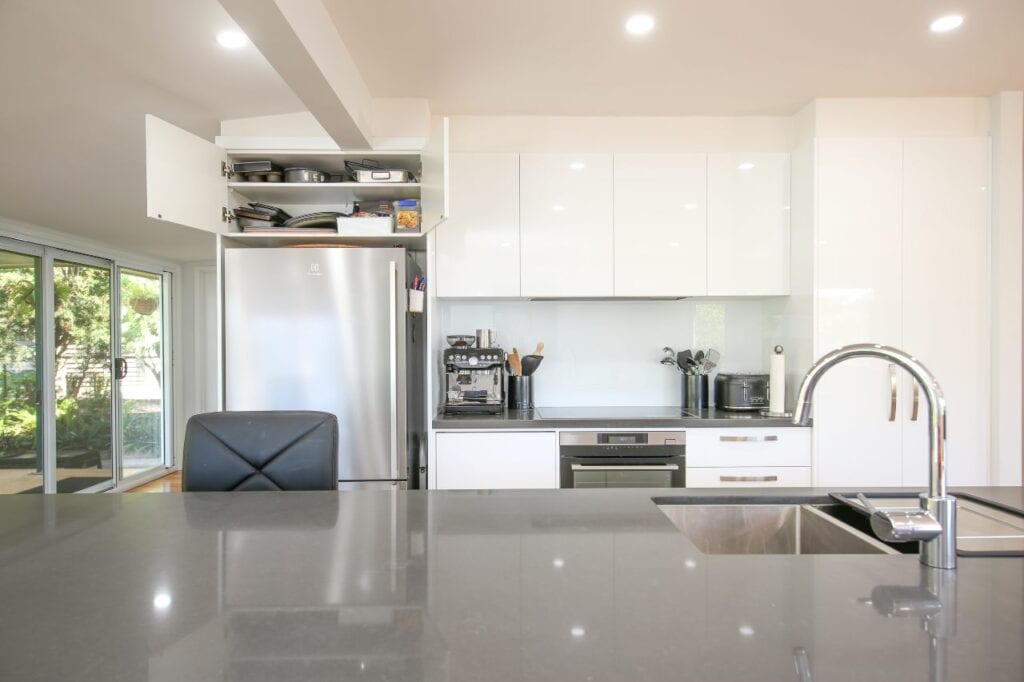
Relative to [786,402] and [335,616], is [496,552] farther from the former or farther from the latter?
[786,402]

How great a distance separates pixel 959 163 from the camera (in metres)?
2.69

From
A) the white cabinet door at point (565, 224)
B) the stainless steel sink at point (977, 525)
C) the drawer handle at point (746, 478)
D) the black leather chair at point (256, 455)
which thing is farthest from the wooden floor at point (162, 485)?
the stainless steel sink at point (977, 525)

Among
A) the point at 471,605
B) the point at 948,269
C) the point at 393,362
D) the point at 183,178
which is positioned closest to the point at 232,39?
the point at 183,178

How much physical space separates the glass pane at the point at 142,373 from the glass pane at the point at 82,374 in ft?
0.78

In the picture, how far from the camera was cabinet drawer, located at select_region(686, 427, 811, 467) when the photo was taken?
8.61ft

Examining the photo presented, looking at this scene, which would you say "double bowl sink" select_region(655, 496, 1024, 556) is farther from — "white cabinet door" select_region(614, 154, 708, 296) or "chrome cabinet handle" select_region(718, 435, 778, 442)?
"white cabinet door" select_region(614, 154, 708, 296)

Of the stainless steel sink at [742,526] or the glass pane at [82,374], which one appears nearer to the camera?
the stainless steel sink at [742,526]

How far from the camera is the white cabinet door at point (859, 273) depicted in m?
2.69

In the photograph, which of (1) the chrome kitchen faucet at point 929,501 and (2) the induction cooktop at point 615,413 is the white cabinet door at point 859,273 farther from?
(1) the chrome kitchen faucet at point 929,501

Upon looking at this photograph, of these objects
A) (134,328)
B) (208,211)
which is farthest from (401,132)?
(134,328)

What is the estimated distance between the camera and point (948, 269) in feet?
8.83

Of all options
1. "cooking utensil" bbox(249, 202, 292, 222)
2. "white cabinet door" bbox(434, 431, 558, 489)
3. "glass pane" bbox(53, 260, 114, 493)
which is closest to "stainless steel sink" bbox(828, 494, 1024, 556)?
"white cabinet door" bbox(434, 431, 558, 489)

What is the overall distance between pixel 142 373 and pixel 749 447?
5.41m

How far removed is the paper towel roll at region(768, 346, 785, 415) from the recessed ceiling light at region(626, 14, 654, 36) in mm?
1685
